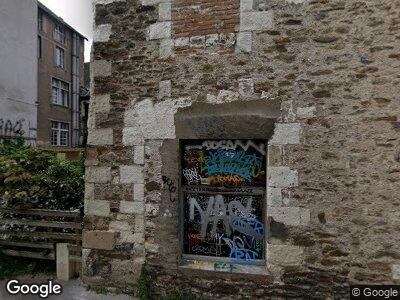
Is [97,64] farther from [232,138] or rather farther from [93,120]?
[232,138]

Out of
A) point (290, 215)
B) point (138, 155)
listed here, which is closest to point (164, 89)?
point (138, 155)

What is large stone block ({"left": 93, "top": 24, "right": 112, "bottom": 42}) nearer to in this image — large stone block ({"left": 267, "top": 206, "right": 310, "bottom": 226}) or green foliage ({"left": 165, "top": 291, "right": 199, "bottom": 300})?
large stone block ({"left": 267, "top": 206, "right": 310, "bottom": 226})

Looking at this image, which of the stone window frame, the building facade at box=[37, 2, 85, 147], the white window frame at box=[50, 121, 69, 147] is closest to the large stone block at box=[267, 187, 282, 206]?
the stone window frame

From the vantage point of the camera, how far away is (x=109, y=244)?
13.6ft

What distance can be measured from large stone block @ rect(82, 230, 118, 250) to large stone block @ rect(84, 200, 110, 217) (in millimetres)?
243

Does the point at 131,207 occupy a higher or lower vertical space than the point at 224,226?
higher

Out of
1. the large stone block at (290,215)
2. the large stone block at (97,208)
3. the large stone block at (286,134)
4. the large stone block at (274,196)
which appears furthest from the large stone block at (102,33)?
the large stone block at (290,215)

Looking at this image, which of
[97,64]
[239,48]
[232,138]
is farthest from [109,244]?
[239,48]

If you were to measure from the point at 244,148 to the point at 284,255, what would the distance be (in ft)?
4.44

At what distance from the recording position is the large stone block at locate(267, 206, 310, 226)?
11.8 ft

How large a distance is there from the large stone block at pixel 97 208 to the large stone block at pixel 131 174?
42 cm

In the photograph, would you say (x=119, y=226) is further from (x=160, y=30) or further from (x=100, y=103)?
(x=160, y=30)

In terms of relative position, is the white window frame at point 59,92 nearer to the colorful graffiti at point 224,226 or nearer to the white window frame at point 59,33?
→ the white window frame at point 59,33

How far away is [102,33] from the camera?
4.15 metres
